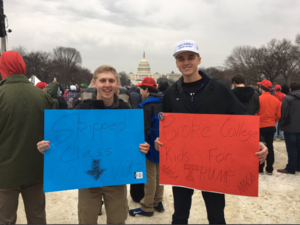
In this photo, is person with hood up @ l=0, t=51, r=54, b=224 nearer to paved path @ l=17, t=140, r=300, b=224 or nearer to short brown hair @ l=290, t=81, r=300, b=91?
paved path @ l=17, t=140, r=300, b=224

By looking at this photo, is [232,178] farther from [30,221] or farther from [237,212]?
[30,221]

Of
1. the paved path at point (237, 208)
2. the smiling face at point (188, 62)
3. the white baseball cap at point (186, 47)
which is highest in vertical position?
the white baseball cap at point (186, 47)

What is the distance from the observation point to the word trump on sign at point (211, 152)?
1.79 metres

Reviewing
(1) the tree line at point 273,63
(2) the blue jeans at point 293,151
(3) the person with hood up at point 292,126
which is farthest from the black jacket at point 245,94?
(1) the tree line at point 273,63

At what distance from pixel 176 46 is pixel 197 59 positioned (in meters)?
Result: 0.24

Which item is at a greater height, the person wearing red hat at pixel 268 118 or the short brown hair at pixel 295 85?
the short brown hair at pixel 295 85

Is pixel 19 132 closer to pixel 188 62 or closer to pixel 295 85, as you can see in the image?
pixel 188 62

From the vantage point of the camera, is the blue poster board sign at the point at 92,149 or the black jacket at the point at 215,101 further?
the black jacket at the point at 215,101

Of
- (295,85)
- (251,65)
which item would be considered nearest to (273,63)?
(251,65)

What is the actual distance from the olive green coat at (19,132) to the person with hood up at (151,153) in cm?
139

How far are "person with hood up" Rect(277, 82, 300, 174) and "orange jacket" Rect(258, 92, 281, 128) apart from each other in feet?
0.73

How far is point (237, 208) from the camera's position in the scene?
327cm

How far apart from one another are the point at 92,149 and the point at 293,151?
493cm

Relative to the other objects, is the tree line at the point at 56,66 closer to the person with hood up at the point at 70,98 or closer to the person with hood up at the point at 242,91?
the person with hood up at the point at 70,98
